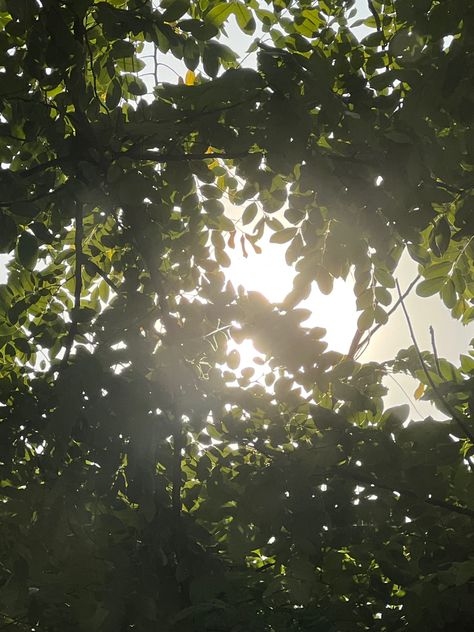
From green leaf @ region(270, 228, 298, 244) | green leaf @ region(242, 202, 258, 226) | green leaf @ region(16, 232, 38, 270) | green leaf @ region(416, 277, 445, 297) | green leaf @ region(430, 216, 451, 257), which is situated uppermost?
green leaf @ region(242, 202, 258, 226)

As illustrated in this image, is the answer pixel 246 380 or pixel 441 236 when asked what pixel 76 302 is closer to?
pixel 246 380

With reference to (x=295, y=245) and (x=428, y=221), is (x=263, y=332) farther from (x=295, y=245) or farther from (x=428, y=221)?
(x=428, y=221)

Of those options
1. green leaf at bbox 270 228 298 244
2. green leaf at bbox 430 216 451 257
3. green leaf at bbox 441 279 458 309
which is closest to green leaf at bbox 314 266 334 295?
green leaf at bbox 270 228 298 244

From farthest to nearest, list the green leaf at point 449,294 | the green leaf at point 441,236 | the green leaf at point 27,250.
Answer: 1. the green leaf at point 449,294
2. the green leaf at point 27,250
3. the green leaf at point 441,236

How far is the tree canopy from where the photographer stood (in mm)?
2174

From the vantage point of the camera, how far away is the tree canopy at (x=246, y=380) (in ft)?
7.13

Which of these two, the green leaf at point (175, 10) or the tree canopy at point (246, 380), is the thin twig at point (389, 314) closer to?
the tree canopy at point (246, 380)

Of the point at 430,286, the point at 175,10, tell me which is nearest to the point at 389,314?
the point at 430,286

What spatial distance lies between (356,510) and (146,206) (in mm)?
1672

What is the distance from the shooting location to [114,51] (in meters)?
2.58

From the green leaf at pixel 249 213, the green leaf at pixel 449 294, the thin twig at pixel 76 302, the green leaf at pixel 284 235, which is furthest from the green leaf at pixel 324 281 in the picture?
the thin twig at pixel 76 302

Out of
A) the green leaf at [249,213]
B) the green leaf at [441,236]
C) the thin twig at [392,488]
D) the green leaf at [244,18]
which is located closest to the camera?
the thin twig at [392,488]

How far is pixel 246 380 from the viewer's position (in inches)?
116

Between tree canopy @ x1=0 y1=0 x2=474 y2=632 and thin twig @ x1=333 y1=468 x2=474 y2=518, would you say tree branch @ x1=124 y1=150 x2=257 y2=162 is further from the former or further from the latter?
thin twig @ x1=333 y1=468 x2=474 y2=518
